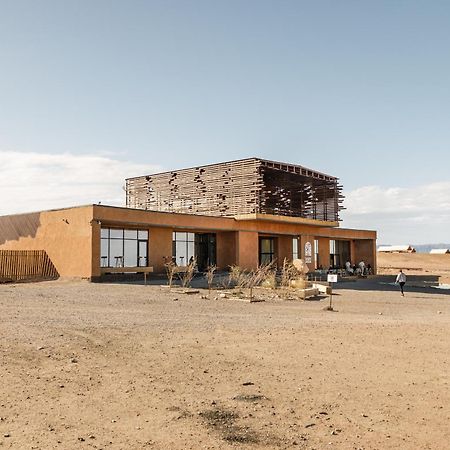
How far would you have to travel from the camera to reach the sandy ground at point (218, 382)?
591 cm

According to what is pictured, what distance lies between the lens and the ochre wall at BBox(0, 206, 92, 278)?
26.0 meters

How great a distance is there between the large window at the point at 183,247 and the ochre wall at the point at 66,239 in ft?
26.1

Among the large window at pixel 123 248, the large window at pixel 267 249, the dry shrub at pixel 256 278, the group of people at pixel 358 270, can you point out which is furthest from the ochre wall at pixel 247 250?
the group of people at pixel 358 270

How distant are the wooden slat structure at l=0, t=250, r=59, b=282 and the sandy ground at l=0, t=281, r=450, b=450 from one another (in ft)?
44.8

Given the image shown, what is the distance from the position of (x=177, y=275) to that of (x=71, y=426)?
24.4 meters

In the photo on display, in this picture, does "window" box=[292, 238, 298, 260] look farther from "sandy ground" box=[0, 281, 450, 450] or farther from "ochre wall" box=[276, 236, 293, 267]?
"sandy ground" box=[0, 281, 450, 450]

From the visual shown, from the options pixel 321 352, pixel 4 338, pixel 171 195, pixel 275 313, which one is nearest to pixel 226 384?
pixel 321 352

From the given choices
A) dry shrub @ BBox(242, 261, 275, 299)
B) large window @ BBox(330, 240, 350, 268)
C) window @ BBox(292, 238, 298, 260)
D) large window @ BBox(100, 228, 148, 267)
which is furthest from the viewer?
large window @ BBox(330, 240, 350, 268)

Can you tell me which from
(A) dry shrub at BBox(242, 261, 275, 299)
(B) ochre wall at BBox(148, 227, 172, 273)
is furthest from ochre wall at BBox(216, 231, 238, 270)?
(A) dry shrub at BBox(242, 261, 275, 299)

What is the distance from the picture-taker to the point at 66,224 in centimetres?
2748

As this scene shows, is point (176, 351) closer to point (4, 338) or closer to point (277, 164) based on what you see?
point (4, 338)

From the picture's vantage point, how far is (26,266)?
28250mm

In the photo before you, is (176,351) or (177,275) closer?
(176,351)

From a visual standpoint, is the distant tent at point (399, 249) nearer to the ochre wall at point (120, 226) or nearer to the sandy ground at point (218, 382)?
the ochre wall at point (120, 226)
